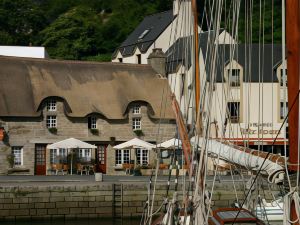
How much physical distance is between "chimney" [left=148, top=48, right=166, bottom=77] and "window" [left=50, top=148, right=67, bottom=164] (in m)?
9.94

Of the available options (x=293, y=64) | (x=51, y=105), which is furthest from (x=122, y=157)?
(x=293, y=64)

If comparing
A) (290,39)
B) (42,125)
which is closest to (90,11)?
(42,125)

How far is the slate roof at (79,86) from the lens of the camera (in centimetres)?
4703

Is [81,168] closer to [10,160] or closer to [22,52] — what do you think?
[10,160]

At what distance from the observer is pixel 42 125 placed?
4725 cm

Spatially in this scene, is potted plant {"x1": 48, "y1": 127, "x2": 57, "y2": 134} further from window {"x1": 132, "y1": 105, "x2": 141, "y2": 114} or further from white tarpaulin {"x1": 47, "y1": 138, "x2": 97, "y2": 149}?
window {"x1": 132, "y1": 105, "x2": 141, "y2": 114}

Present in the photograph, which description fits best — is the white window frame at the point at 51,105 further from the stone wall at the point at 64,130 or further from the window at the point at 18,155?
the window at the point at 18,155

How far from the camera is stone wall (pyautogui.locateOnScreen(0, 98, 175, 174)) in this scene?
46.2 metres

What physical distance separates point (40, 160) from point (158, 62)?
39.6ft

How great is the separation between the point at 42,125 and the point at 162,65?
10963 millimetres

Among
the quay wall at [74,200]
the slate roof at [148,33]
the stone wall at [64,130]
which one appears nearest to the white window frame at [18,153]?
the stone wall at [64,130]

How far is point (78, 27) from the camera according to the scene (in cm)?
9025

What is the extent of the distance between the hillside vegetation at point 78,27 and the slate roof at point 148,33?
36.7 feet

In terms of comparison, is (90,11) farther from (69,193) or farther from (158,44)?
(69,193)
